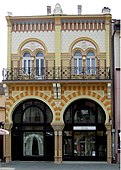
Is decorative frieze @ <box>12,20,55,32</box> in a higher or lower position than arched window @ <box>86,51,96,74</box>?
higher

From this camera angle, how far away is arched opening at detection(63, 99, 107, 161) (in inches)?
1163

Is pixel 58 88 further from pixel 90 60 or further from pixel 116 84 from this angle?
pixel 116 84

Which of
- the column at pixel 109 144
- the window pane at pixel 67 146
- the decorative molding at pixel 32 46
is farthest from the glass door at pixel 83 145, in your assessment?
the decorative molding at pixel 32 46

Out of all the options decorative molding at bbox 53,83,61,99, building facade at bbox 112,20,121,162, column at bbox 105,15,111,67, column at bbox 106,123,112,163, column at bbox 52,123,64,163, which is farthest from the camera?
column at bbox 105,15,111,67

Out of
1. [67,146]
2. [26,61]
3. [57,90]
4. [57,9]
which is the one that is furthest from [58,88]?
[57,9]

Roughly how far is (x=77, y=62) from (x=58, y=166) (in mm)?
7260

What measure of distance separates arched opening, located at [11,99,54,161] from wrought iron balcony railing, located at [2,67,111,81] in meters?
1.73

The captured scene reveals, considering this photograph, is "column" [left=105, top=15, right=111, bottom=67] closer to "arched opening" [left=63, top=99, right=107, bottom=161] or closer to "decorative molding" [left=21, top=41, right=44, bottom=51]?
"arched opening" [left=63, top=99, right=107, bottom=161]

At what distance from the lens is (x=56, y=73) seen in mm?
29469

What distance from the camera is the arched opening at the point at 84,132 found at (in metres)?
29.5

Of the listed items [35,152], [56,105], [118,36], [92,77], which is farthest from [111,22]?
[35,152]

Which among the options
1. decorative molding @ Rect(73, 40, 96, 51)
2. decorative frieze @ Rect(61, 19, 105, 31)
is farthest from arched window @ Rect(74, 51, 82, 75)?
decorative frieze @ Rect(61, 19, 105, 31)

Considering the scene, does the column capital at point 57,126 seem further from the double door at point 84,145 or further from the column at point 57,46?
the column at point 57,46

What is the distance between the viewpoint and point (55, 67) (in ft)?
97.2
